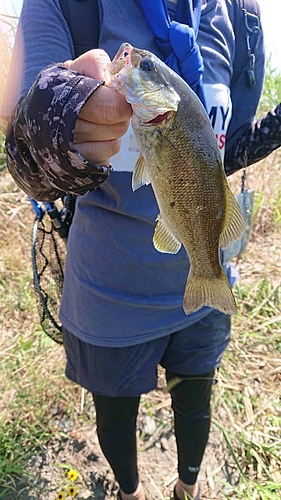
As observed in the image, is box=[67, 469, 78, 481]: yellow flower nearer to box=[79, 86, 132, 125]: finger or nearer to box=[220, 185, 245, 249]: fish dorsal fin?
box=[220, 185, 245, 249]: fish dorsal fin

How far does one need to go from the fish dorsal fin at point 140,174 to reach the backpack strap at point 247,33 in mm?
755

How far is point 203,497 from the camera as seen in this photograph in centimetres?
189

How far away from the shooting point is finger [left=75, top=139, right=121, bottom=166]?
0.80m

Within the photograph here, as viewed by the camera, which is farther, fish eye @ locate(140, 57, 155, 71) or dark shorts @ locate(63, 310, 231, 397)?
dark shorts @ locate(63, 310, 231, 397)

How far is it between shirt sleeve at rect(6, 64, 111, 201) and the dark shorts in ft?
2.26

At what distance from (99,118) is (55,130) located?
83 millimetres

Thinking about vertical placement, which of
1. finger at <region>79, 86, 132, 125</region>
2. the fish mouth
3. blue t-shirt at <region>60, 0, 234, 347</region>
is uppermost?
finger at <region>79, 86, 132, 125</region>

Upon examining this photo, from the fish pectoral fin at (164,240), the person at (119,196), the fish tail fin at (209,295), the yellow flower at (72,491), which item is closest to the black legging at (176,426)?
the person at (119,196)

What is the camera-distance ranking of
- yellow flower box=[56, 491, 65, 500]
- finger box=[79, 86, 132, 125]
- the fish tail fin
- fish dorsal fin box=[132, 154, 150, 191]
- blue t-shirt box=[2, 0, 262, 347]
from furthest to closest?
yellow flower box=[56, 491, 65, 500]
blue t-shirt box=[2, 0, 262, 347]
the fish tail fin
fish dorsal fin box=[132, 154, 150, 191]
finger box=[79, 86, 132, 125]

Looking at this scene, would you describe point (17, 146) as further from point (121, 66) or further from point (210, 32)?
point (210, 32)

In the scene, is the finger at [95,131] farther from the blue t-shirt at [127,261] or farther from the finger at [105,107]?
the blue t-shirt at [127,261]

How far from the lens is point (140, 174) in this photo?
34.7 inches

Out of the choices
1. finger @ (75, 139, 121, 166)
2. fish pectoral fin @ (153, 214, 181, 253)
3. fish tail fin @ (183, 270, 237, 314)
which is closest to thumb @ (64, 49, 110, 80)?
finger @ (75, 139, 121, 166)

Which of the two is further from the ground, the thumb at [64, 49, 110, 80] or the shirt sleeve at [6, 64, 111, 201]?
the thumb at [64, 49, 110, 80]
